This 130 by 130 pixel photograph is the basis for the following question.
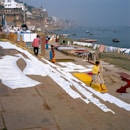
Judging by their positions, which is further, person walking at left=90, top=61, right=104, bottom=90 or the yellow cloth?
the yellow cloth

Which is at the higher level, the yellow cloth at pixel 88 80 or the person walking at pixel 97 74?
the person walking at pixel 97 74

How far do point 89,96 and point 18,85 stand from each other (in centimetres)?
258

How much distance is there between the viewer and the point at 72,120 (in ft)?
21.5

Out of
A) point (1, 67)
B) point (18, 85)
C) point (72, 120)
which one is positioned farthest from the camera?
point (1, 67)

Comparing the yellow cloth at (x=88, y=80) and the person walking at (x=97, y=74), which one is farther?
the yellow cloth at (x=88, y=80)

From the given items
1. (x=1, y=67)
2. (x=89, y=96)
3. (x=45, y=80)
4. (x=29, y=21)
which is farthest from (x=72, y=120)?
(x=29, y=21)

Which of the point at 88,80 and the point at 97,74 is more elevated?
the point at 97,74

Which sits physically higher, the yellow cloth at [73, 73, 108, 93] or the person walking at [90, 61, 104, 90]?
the person walking at [90, 61, 104, 90]

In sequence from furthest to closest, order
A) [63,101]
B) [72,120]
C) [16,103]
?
[63,101]
[16,103]
[72,120]

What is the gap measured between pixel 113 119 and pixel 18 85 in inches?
156

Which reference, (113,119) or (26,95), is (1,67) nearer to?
(26,95)

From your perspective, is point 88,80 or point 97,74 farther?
point 88,80

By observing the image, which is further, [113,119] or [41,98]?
[41,98]

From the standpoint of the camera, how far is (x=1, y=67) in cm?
1209
